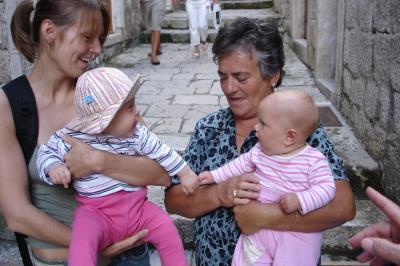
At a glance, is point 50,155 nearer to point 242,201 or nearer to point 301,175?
point 242,201

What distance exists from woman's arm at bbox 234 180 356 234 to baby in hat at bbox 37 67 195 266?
250 millimetres

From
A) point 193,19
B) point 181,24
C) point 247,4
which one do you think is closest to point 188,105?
point 193,19

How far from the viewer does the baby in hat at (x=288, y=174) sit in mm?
1676

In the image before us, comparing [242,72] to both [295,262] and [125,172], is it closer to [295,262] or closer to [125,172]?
[125,172]

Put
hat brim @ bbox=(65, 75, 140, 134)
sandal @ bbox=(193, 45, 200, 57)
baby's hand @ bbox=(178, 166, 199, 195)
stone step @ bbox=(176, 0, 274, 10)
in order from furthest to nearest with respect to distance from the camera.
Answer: stone step @ bbox=(176, 0, 274, 10), sandal @ bbox=(193, 45, 200, 57), baby's hand @ bbox=(178, 166, 199, 195), hat brim @ bbox=(65, 75, 140, 134)

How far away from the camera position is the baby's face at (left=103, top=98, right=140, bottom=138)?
1.71 metres

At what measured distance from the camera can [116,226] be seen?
5.69 feet

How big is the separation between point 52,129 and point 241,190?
0.73 metres

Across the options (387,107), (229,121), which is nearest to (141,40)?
(387,107)

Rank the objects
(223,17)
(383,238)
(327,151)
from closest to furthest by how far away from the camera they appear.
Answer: (383,238), (327,151), (223,17)

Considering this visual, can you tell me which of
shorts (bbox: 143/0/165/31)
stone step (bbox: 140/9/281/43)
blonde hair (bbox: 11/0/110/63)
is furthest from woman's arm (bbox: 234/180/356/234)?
stone step (bbox: 140/9/281/43)

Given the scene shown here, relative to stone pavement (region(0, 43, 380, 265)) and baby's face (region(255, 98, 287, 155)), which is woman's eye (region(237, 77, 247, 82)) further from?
stone pavement (region(0, 43, 380, 265))

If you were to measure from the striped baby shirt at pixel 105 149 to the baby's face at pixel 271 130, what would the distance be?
349 millimetres

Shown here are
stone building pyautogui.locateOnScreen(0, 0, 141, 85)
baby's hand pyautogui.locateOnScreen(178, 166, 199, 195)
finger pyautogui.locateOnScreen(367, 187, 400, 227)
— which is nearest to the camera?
finger pyautogui.locateOnScreen(367, 187, 400, 227)
